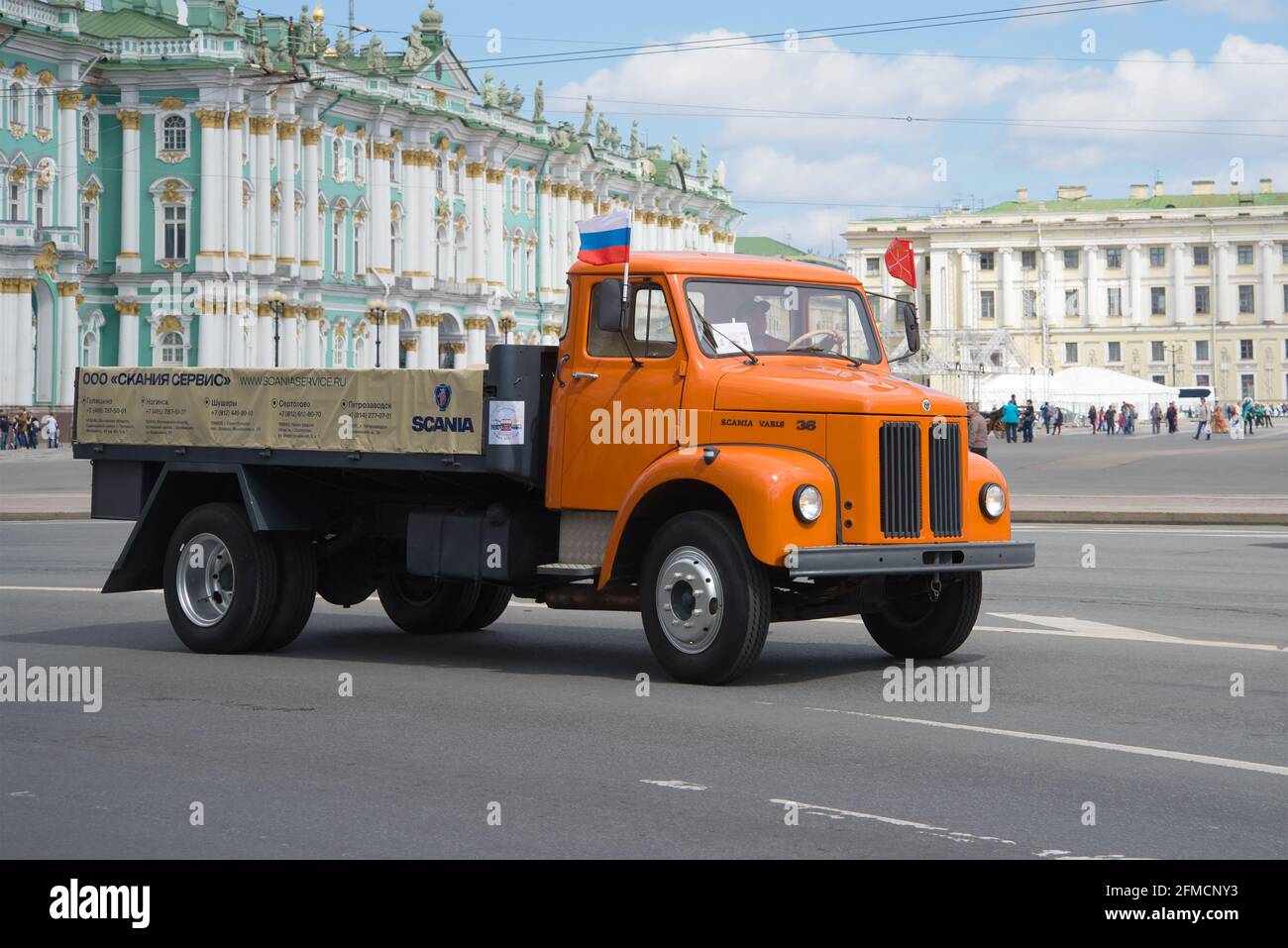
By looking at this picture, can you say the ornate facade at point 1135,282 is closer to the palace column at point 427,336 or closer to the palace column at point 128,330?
the palace column at point 427,336

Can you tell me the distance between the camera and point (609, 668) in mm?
12430

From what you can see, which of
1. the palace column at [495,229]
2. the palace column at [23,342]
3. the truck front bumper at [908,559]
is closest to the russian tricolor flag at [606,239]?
the truck front bumper at [908,559]

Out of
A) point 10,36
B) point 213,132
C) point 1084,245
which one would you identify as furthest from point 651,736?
point 1084,245

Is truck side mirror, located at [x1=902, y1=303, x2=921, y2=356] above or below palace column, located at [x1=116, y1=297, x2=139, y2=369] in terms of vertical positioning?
below

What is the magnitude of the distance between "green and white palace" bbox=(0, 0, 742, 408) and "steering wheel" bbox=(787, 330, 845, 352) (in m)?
45.9

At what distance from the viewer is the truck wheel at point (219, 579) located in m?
13.3

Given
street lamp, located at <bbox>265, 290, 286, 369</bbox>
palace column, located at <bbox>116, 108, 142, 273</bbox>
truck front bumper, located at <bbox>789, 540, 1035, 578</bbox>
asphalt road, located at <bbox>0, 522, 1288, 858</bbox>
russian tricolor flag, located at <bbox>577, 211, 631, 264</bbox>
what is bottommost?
asphalt road, located at <bbox>0, 522, 1288, 858</bbox>

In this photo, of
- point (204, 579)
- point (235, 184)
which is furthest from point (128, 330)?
point (204, 579)

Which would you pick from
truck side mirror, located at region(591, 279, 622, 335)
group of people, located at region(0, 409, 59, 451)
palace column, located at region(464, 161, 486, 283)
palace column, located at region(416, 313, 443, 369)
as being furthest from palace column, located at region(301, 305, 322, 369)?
truck side mirror, located at region(591, 279, 622, 335)

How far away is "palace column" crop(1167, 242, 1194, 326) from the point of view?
559 feet

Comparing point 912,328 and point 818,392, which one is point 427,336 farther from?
point 818,392

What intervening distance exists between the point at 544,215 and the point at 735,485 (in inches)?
3665

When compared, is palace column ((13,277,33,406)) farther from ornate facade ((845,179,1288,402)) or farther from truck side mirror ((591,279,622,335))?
ornate facade ((845,179,1288,402))
